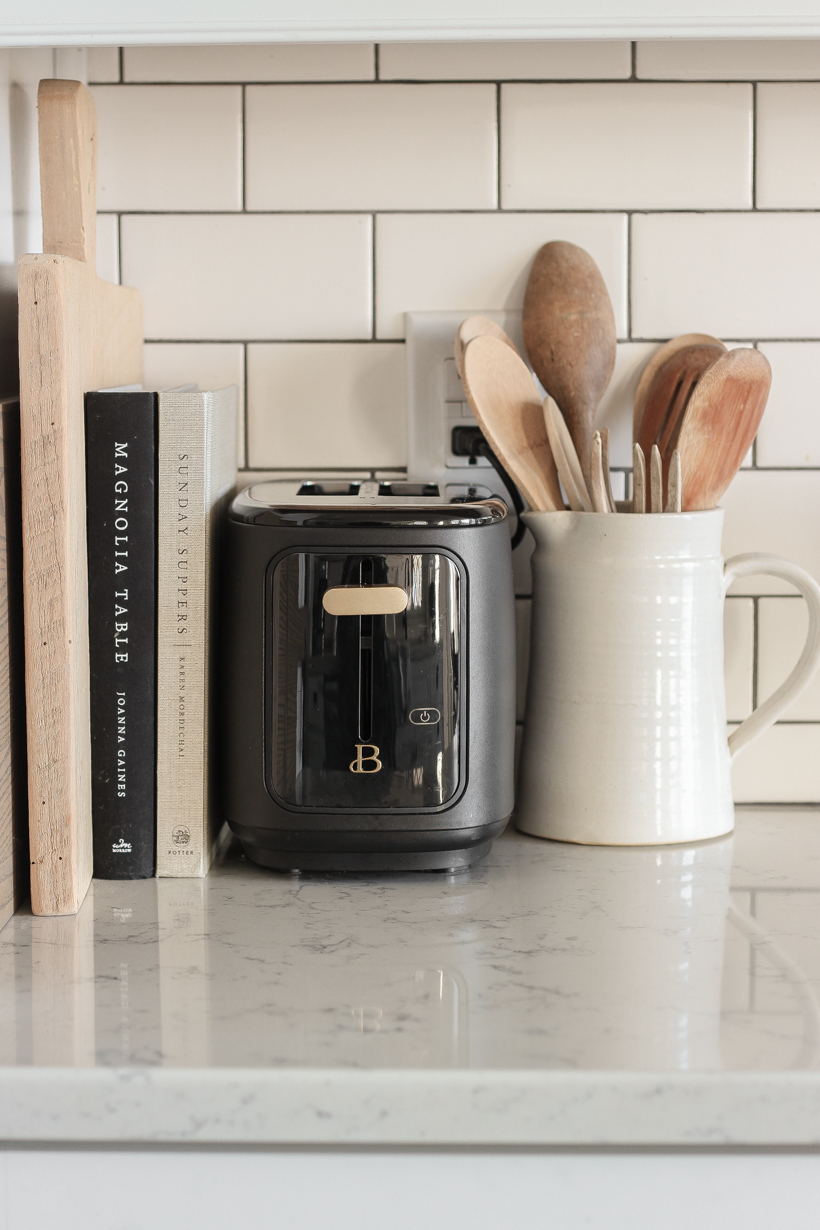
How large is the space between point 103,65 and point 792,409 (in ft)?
2.03

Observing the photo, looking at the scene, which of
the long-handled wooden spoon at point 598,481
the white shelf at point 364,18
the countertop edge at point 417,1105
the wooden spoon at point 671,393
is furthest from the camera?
the wooden spoon at point 671,393

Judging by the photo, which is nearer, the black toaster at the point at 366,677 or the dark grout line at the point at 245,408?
the black toaster at the point at 366,677

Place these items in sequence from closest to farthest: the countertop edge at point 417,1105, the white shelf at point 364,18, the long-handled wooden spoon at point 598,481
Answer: the countertop edge at point 417,1105
the white shelf at point 364,18
the long-handled wooden spoon at point 598,481

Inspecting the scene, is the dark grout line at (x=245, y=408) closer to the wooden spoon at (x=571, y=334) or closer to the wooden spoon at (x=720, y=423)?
the wooden spoon at (x=571, y=334)

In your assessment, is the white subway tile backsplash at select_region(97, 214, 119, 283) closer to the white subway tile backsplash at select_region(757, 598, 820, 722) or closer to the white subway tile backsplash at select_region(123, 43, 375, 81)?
the white subway tile backsplash at select_region(123, 43, 375, 81)

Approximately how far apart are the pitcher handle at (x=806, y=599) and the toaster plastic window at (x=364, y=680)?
0.25 m

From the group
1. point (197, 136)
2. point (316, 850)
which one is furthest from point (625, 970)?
point (197, 136)

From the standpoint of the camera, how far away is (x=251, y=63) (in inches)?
34.7

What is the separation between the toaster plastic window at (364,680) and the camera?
71cm

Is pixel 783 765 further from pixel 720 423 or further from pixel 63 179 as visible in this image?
pixel 63 179

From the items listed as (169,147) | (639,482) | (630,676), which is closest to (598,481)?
(639,482)

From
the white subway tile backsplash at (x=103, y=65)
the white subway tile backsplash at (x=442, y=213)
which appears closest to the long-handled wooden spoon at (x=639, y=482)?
the white subway tile backsplash at (x=442, y=213)

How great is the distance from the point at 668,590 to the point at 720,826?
0.19 meters

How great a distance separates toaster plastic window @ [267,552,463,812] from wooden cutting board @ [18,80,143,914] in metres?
0.12
